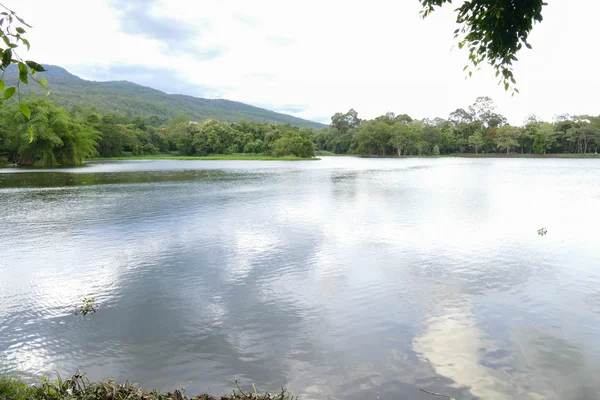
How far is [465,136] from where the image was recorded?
12175 cm

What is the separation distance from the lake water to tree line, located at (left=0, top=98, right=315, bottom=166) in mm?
41020

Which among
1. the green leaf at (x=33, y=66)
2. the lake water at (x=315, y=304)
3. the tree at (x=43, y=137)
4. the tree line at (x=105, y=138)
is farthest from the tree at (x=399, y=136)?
the green leaf at (x=33, y=66)

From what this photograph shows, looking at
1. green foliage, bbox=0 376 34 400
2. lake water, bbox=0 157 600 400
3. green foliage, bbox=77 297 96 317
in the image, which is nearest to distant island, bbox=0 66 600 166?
lake water, bbox=0 157 600 400

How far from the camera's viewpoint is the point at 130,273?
9.66 metres

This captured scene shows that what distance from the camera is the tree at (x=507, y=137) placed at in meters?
106

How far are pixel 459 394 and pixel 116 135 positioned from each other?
108 m

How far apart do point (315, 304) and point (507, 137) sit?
383 feet

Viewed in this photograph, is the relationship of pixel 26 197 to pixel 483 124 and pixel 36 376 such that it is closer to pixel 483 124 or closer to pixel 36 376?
pixel 36 376

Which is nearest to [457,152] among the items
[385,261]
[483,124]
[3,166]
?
[483,124]

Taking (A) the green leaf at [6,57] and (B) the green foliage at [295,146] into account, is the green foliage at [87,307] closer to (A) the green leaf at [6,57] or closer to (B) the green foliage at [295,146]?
(A) the green leaf at [6,57]

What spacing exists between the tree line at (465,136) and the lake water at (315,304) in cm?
10249

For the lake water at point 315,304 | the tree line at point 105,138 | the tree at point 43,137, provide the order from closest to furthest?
the lake water at point 315,304 < the tree at point 43,137 < the tree line at point 105,138

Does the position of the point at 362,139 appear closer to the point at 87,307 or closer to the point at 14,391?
the point at 87,307

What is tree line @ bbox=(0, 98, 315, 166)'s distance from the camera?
57.0m
